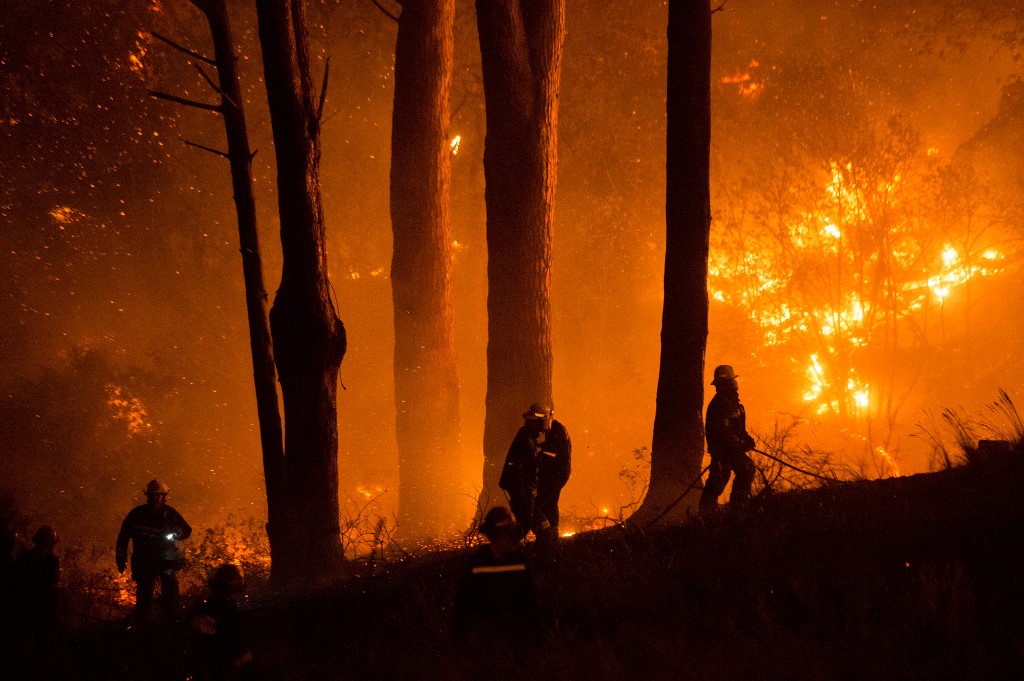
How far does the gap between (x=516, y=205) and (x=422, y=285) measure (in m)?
2.66

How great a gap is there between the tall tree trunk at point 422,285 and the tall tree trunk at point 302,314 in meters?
4.48

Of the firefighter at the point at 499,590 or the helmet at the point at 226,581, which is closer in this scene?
the firefighter at the point at 499,590

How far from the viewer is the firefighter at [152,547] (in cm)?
820

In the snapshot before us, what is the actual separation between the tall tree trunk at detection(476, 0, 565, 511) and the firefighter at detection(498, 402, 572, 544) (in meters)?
2.41

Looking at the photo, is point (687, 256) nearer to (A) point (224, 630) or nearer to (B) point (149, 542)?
(A) point (224, 630)

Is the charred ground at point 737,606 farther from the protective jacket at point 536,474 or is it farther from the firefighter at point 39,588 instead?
the protective jacket at point 536,474

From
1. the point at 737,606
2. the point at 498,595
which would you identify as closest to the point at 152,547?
the point at 498,595

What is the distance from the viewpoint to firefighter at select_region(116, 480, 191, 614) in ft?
26.9

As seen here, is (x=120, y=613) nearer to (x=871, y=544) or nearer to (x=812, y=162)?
(x=871, y=544)

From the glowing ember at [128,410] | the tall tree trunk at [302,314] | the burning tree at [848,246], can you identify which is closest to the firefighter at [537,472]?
the tall tree trunk at [302,314]

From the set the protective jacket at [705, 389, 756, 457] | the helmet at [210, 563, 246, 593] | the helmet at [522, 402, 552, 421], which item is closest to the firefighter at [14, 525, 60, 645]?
the helmet at [210, 563, 246, 593]

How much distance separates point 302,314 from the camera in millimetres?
7422

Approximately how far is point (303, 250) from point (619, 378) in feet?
60.4

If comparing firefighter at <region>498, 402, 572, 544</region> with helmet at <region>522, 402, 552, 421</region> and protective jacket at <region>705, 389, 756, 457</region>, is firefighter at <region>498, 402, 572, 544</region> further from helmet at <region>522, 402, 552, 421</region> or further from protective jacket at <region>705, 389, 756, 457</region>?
protective jacket at <region>705, 389, 756, 457</region>
